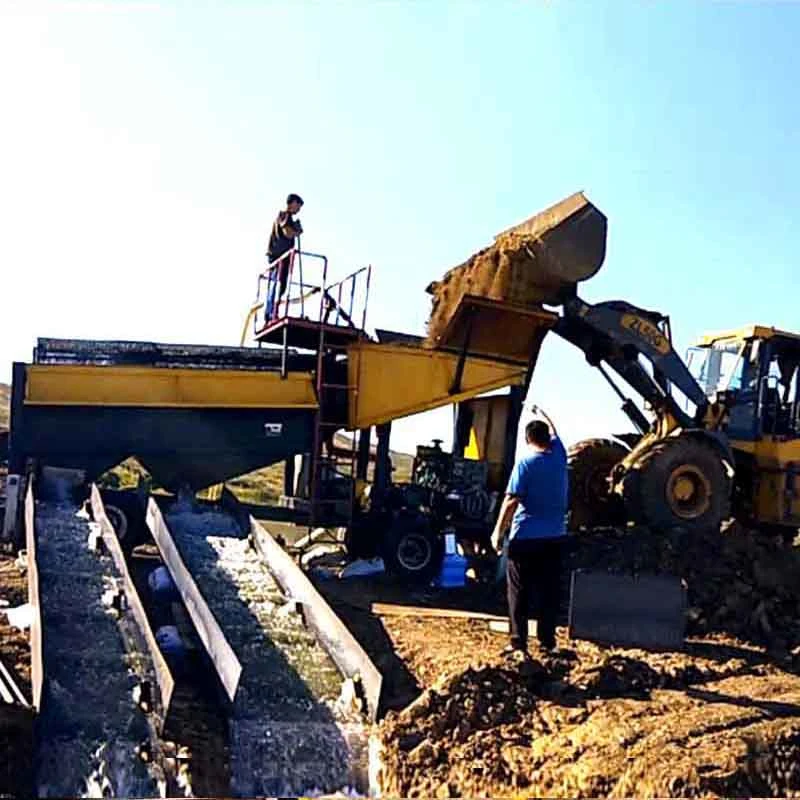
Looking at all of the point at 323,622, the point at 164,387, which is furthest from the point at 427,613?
the point at 164,387

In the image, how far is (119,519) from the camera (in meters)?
11.4

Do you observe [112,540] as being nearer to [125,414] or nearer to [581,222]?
[125,414]

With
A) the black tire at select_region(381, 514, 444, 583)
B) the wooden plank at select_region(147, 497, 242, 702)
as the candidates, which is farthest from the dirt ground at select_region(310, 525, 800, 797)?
the black tire at select_region(381, 514, 444, 583)

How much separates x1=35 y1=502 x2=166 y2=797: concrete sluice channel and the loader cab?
7.74 metres

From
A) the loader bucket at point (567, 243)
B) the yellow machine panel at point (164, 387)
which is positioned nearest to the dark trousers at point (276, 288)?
the yellow machine panel at point (164, 387)

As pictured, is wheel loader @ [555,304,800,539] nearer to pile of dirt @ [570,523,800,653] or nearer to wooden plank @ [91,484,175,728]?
pile of dirt @ [570,523,800,653]

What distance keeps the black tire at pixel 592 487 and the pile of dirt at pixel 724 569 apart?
101 centimetres

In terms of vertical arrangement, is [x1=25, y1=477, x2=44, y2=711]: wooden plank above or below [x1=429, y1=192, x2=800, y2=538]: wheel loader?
below

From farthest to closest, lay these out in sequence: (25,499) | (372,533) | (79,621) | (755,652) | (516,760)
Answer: (372,533) → (25,499) → (755,652) → (79,621) → (516,760)

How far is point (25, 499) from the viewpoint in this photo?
11.3 meters

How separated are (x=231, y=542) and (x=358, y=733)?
3922mm

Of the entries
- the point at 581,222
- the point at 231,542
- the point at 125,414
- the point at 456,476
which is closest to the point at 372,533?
the point at 456,476

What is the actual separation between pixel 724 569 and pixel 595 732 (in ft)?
17.5

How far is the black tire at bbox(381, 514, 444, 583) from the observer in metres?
12.3
